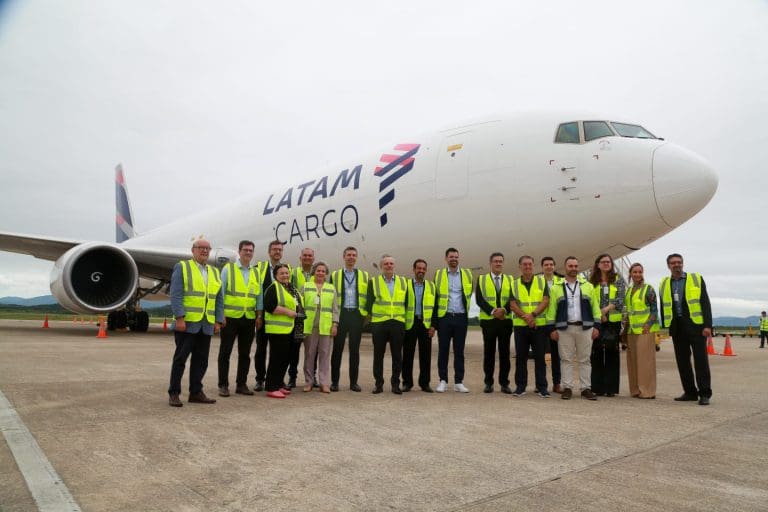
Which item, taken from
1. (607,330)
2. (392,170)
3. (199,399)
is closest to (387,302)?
(199,399)

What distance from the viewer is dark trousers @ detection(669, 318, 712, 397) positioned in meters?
5.31

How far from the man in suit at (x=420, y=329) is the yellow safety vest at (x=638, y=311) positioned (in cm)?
219

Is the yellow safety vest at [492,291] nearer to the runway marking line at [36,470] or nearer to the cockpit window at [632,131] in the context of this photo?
the cockpit window at [632,131]

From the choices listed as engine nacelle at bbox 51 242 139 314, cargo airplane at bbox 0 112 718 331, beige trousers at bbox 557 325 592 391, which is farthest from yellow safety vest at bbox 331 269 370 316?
engine nacelle at bbox 51 242 139 314

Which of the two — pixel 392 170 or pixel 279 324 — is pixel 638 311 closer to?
pixel 279 324

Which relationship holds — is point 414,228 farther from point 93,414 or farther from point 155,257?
point 155,257

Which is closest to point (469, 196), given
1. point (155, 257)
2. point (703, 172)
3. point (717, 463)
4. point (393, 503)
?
point (703, 172)

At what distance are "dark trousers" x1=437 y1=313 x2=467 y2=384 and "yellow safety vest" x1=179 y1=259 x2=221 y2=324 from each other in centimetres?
245

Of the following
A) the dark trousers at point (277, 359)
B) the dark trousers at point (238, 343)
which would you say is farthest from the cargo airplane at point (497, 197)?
the dark trousers at point (238, 343)

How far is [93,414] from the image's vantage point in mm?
4012

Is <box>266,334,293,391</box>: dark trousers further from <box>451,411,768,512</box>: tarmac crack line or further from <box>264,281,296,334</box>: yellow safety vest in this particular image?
<box>451,411,768,512</box>: tarmac crack line

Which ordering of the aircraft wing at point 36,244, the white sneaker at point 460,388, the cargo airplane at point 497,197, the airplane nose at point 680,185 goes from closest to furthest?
the white sneaker at point 460,388
the airplane nose at point 680,185
the cargo airplane at point 497,197
the aircraft wing at point 36,244

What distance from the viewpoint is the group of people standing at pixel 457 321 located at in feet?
18.2

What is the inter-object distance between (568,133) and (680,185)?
1.77m
